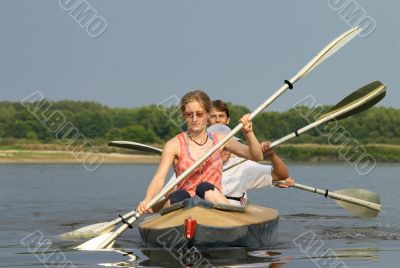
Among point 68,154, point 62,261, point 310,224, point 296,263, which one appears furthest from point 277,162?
point 68,154

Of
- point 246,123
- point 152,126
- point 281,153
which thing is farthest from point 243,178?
point 281,153

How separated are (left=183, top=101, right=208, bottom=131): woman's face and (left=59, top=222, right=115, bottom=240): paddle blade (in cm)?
180

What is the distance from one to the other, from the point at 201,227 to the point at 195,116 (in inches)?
40.7

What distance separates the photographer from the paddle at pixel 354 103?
30.2 feet

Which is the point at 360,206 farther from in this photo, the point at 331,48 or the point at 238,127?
the point at 238,127

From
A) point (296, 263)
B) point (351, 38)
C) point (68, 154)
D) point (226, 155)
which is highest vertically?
point (68, 154)

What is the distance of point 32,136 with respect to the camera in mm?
55812

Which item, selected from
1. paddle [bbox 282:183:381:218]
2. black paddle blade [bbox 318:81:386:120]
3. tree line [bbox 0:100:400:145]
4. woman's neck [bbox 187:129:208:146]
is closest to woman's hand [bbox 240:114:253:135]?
woman's neck [bbox 187:129:208:146]

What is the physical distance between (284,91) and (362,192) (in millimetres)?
3467

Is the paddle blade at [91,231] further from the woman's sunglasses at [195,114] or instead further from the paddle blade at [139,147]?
the woman's sunglasses at [195,114]

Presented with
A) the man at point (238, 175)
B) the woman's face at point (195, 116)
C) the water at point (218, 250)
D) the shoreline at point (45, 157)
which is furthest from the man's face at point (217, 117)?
the shoreline at point (45, 157)

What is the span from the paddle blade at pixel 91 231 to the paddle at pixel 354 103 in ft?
6.90

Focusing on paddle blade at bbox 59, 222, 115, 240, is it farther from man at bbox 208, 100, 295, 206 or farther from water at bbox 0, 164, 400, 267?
man at bbox 208, 100, 295, 206

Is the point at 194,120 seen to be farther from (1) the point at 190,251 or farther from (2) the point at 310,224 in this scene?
(2) the point at 310,224
